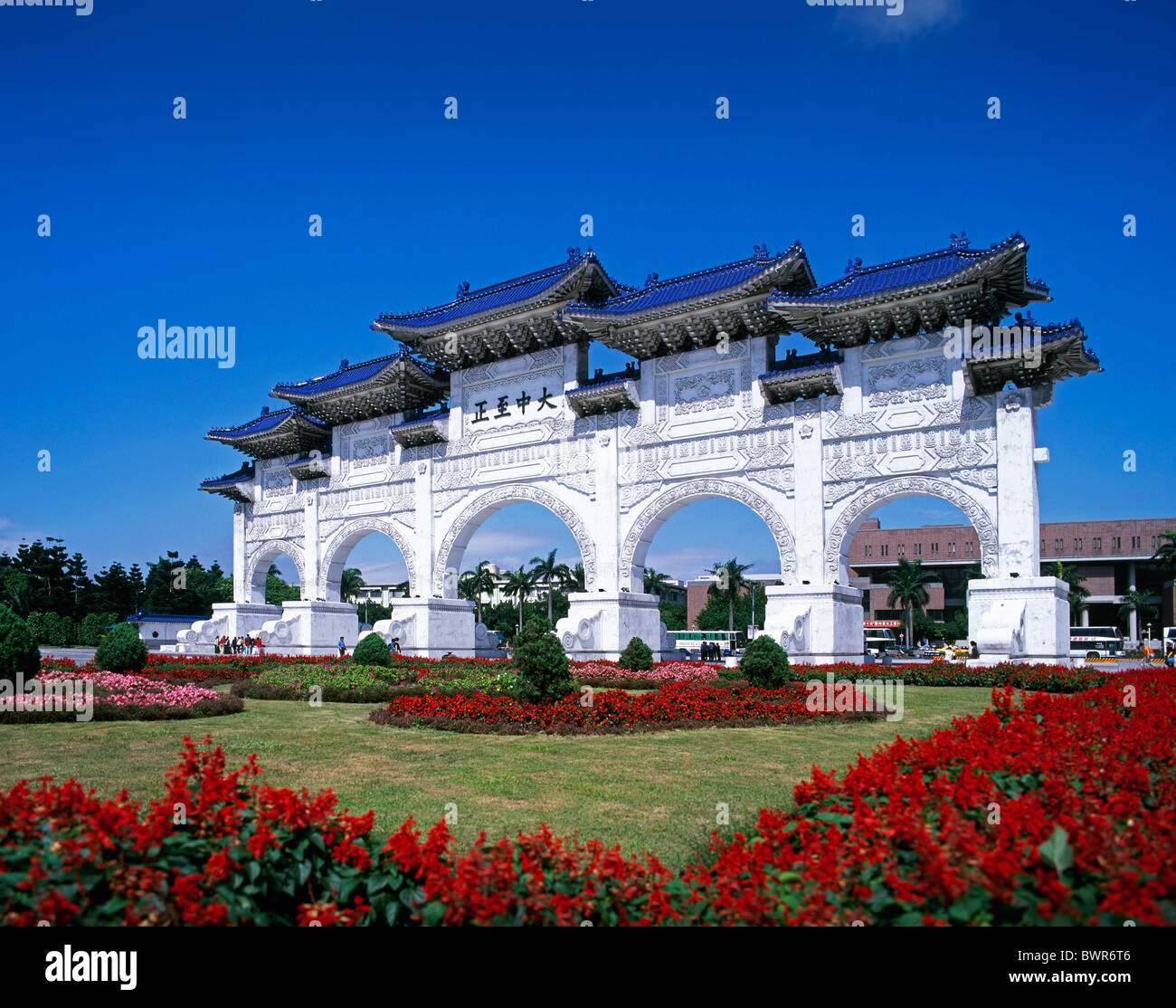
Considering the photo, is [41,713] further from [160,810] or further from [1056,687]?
[1056,687]

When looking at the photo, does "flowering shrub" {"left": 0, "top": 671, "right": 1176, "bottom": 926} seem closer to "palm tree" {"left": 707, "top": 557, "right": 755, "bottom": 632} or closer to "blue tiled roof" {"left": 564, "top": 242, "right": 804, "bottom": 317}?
"blue tiled roof" {"left": 564, "top": 242, "right": 804, "bottom": 317}

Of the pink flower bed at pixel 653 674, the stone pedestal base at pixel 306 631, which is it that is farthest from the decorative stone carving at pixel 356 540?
the pink flower bed at pixel 653 674

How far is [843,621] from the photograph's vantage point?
19344 millimetres

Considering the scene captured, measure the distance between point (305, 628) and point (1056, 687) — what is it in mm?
22819

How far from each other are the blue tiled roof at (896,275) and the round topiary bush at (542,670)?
1150 centimetres

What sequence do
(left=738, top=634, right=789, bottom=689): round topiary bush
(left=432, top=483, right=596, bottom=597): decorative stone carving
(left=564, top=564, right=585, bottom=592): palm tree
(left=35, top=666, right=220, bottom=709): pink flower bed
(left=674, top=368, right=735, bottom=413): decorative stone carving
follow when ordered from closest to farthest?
(left=35, top=666, right=220, bottom=709): pink flower bed
(left=738, top=634, right=789, bottom=689): round topiary bush
(left=674, top=368, right=735, bottom=413): decorative stone carving
(left=432, top=483, right=596, bottom=597): decorative stone carving
(left=564, top=564, right=585, bottom=592): palm tree

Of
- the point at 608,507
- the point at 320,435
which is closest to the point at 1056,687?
the point at 608,507

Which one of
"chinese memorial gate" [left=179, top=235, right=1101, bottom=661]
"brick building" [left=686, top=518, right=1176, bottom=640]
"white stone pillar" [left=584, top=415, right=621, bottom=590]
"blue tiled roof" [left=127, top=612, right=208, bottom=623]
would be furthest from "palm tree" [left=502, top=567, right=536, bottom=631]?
"white stone pillar" [left=584, top=415, right=621, bottom=590]

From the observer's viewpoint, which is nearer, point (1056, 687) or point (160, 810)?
point (160, 810)

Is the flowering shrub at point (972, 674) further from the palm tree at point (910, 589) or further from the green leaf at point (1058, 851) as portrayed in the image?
the palm tree at point (910, 589)

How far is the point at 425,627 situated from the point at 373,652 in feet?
21.5

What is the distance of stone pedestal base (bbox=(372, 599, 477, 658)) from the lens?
25.6 m

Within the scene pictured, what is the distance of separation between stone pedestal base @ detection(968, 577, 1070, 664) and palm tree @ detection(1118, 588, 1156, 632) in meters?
39.6
